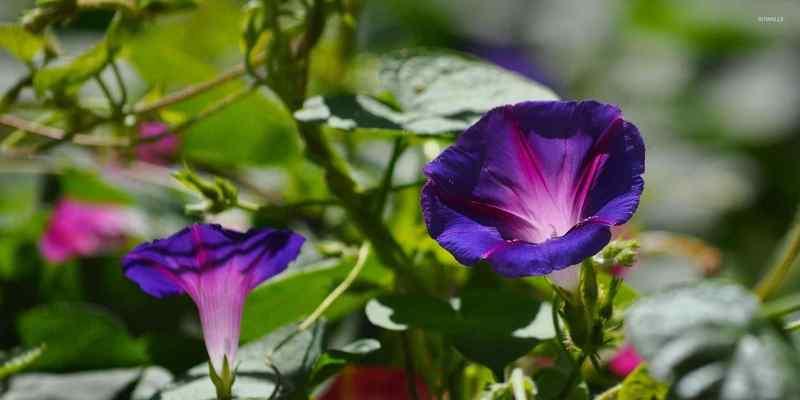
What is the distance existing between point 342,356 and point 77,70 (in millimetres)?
313

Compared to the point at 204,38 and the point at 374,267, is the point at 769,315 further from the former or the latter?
the point at 204,38

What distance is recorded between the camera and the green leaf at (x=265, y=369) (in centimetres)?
63

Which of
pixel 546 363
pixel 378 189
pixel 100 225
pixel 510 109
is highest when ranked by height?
pixel 510 109

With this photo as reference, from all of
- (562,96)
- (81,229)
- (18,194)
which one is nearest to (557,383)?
(81,229)

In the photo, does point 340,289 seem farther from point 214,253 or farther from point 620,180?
point 620,180

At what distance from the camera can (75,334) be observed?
83cm

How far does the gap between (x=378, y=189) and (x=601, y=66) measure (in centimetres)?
140

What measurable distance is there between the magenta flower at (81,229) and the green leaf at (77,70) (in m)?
0.22

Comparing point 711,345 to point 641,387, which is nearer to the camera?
point 711,345

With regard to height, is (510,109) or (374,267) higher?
(510,109)

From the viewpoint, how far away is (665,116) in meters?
1.98

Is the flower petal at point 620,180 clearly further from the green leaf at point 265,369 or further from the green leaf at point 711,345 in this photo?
the green leaf at point 265,369

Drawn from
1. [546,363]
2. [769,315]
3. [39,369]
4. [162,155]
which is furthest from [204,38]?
[769,315]

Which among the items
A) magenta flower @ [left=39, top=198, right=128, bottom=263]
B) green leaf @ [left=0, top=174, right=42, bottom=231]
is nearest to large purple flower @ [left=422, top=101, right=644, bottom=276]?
magenta flower @ [left=39, top=198, right=128, bottom=263]
